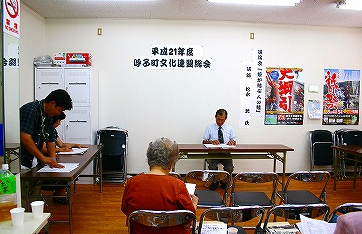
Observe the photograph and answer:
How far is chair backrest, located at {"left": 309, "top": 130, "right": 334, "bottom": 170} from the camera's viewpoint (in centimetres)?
536

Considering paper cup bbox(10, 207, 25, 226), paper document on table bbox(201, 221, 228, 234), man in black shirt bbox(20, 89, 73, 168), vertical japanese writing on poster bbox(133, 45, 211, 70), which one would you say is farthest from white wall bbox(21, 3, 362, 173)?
paper cup bbox(10, 207, 25, 226)

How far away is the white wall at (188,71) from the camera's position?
5.10m

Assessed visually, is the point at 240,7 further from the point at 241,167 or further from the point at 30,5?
the point at 30,5

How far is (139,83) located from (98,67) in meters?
0.79

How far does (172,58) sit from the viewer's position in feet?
17.0

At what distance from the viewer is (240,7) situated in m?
4.43

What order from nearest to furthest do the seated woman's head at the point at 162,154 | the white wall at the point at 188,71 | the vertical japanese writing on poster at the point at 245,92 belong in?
the seated woman's head at the point at 162,154 → the white wall at the point at 188,71 → the vertical japanese writing on poster at the point at 245,92

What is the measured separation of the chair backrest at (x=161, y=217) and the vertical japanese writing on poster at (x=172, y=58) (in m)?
3.81

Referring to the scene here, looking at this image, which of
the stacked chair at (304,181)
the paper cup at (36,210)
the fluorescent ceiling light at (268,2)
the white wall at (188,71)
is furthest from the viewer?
the white wall at (188,71)

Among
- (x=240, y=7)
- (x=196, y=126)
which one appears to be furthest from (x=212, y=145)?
(x=240, y=7)

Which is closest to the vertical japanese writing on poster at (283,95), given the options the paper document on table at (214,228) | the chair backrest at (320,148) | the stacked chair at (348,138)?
the chair backrest at (320,148)

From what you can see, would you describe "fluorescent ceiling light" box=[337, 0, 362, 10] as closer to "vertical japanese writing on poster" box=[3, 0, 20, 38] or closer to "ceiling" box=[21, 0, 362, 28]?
"ceiling" box=[21, 0, 362, 28]

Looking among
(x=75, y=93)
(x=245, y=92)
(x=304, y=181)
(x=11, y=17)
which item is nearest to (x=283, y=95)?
(x=245, y=92)

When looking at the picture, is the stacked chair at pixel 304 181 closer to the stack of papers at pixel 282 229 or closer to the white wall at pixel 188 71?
the stack of papers at pixel 282 229
